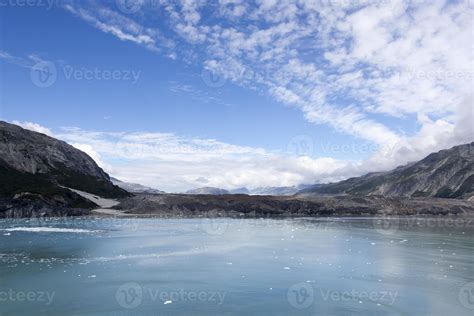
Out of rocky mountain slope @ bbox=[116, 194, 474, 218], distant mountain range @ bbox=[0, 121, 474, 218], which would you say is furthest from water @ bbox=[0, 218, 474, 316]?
rocky mountain slope @ bbox=[116, 194, 474, 218]

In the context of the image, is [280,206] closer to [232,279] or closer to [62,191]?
[62,191]

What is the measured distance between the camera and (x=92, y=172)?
174 metres

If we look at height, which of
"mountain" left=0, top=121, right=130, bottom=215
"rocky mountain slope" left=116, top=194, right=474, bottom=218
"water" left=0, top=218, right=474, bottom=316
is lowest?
"water" left=0, top=218, right=474, bottom=316

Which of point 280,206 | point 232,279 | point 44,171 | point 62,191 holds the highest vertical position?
point 44,171

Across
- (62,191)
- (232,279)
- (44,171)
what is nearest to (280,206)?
(62,191)

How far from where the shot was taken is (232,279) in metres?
25.0

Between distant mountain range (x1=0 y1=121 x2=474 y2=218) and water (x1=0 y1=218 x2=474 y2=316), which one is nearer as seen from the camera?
water (x1=0 y1=218 x2=474 y2=316)

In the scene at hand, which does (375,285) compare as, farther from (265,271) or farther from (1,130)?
(1,130)

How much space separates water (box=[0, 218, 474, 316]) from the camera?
1888cm

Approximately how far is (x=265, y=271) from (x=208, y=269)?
391cm

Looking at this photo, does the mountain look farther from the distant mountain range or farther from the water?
the water

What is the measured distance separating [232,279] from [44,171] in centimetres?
13326

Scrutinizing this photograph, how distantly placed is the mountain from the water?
234 feet

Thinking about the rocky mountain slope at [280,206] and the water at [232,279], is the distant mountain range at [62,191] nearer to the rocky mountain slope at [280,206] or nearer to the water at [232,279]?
the rocky mountain slope at [280,206]
